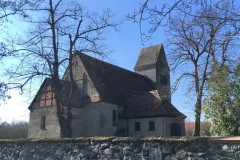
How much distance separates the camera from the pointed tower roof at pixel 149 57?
47.6 m

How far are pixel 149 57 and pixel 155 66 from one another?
252 cm

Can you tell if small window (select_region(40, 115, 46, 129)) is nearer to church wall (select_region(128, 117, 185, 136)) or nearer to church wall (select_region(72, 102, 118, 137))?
church wall (select_region(72, 102, 118, 137))

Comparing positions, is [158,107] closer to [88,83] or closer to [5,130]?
[88,83]

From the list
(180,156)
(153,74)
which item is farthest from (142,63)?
(180,156)

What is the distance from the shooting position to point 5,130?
50.1 m

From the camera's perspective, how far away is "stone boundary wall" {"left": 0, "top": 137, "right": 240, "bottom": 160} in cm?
792

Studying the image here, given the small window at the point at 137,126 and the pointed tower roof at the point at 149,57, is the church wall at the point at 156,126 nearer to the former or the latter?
the small window at the point at 137,126

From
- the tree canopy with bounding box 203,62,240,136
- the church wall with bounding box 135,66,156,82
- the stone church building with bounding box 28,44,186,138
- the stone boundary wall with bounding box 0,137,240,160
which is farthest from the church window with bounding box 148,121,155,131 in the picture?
the stone boundary wall with bounding box 0,137,240,160

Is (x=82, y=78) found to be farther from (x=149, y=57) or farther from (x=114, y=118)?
(x=149, y=57)

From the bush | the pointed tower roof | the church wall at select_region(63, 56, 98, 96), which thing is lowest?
the bush

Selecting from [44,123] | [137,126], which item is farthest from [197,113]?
[44,123]

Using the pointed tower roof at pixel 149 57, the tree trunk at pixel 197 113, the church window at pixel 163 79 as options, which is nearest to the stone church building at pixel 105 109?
the tree trunk at pixel 197 113

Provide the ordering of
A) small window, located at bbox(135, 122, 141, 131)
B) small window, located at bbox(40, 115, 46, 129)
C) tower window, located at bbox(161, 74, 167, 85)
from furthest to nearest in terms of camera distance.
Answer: tower window, located at bbox(161, 74, 167, 85) → small window, located at bbox(40, 115, 46, 129) → small window, located at bbox(135, 122, 141, 131)

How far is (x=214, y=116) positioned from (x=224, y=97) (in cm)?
209
